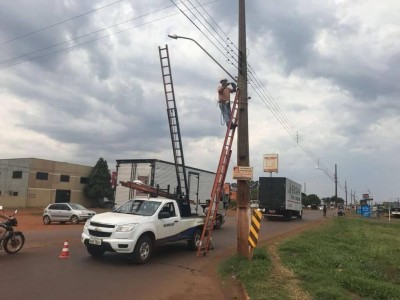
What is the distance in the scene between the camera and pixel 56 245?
1462 cm

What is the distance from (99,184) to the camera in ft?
225

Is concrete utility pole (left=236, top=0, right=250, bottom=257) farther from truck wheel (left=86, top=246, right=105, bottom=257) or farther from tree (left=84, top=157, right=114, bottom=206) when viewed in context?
tree (left=84, top=157, right=114, bottom=206)

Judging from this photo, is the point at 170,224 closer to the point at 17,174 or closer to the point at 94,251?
the point at 94,251

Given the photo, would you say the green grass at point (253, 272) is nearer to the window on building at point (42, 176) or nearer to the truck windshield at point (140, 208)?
the truck windshield at point (140, 208)

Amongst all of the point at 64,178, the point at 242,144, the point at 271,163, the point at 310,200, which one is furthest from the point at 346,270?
the point at 310,200

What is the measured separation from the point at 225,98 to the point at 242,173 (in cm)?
317

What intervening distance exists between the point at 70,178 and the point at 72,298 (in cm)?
6218

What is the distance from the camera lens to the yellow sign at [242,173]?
12.2 metres

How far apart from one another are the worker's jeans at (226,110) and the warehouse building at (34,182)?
51044mm

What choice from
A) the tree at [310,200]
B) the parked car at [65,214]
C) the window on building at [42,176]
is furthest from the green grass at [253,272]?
the tree at [310,200]

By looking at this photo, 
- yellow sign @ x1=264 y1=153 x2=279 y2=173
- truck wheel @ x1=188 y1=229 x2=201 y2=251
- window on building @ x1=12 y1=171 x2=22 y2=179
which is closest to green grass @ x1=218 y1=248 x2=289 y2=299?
truck wheel @ x1=188 y1=229 x2=201 y2=251

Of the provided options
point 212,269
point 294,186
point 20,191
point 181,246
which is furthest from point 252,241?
point 20,191

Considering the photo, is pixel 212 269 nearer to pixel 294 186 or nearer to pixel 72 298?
pixel 72 298

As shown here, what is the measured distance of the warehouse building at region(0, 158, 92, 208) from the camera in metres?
59.1
